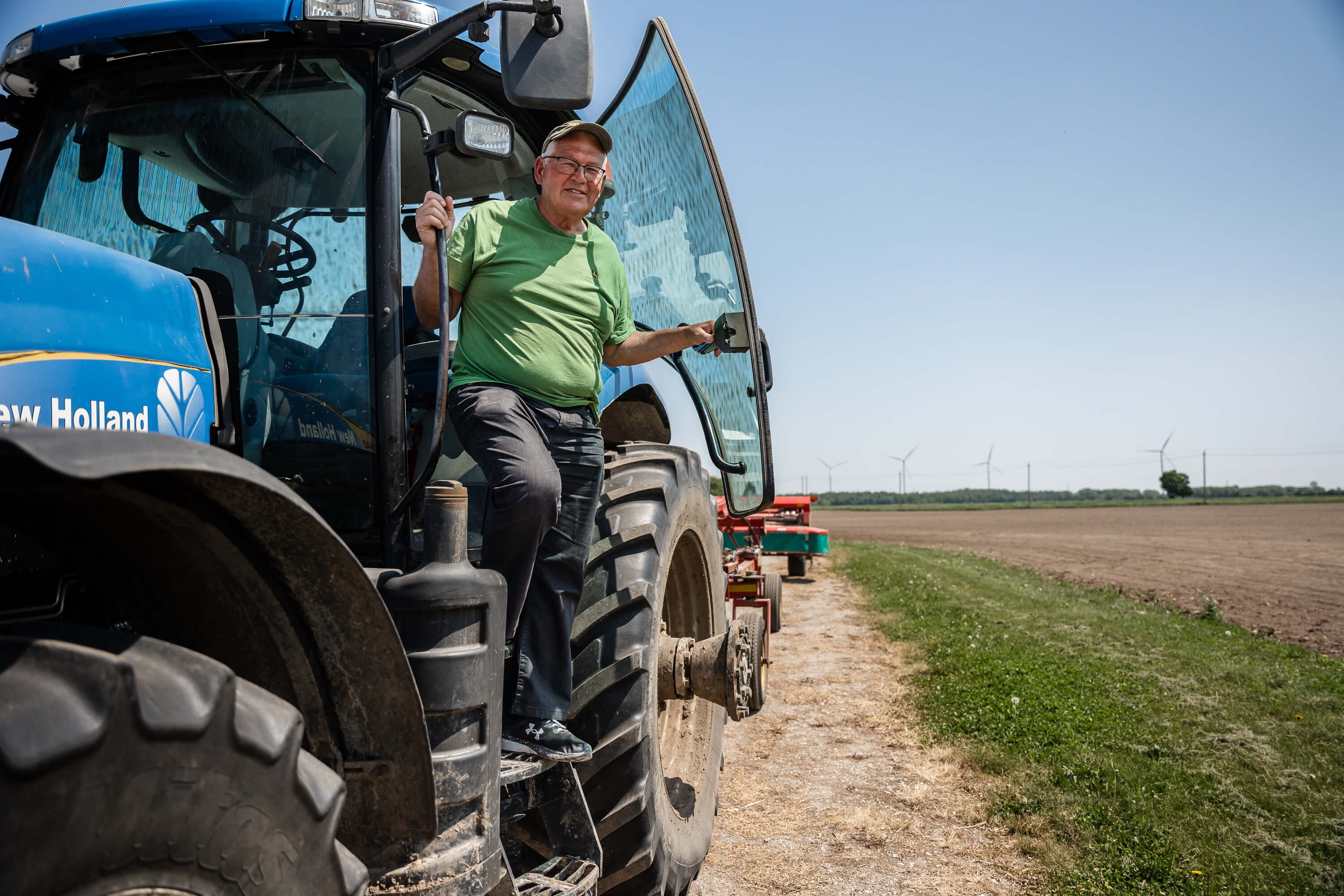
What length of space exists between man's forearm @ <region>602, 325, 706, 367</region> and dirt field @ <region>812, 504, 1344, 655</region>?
28.5 ft

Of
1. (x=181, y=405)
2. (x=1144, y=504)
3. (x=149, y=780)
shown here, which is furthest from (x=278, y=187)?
(x=1144, y=504)

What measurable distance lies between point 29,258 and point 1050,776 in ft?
15.9

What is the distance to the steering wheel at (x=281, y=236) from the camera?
244 cm

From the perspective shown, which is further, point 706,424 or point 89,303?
point 706,424

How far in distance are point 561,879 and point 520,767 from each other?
0.35 m

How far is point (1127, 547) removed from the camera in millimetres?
24016

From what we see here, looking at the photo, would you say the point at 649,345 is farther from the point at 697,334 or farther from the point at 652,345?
the point at 697,334

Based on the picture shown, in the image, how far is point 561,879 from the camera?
227cm

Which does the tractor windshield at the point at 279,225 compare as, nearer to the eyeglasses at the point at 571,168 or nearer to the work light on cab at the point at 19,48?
the work light on cab at the point at 19,48

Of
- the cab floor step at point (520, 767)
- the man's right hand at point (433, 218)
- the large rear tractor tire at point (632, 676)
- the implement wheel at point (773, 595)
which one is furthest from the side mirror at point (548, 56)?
the implement wheel at point (773, 595)

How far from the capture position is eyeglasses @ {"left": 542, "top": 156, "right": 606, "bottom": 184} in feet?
8.34

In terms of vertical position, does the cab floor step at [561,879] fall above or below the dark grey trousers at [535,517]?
below

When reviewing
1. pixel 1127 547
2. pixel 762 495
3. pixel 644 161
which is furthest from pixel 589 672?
pixel 1127 547

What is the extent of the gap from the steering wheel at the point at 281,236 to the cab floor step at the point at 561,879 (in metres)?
1.64
